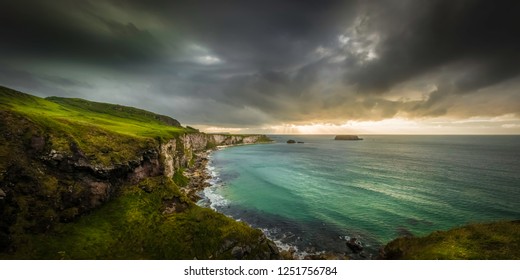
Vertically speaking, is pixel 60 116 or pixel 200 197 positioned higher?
pixel 60 116

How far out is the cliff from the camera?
18906 mm

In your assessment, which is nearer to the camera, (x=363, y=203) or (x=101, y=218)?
(x=101, y=218)

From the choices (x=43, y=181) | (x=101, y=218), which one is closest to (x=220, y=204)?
(x=101, y=218)

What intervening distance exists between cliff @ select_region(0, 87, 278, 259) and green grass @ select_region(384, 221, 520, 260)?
1436 centimetres

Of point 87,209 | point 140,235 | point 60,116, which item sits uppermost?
point 60,116

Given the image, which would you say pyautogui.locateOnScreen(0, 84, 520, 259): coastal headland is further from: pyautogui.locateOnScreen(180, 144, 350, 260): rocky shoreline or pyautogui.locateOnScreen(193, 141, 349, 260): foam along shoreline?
pyautogui.locateOnScreen(193, 141, 349, 260): foam along shoreline

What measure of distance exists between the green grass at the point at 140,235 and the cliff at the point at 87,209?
7 centimetres

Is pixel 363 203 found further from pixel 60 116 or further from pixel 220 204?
pixel 60 116

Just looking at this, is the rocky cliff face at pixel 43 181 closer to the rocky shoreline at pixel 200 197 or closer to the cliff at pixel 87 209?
the cliff at pixel 87 209

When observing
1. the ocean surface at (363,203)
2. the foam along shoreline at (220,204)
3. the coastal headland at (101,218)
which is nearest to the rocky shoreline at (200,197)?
the foam along shoreline at (220,204)

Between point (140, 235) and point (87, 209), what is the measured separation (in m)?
6.74

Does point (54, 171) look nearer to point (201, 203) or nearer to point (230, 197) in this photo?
point (201, 203)

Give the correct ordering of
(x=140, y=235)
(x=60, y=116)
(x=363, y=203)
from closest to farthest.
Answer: (x=140, y=235) < (x=363, y=203) < (x=60, y=116)

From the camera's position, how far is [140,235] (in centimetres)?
2292
